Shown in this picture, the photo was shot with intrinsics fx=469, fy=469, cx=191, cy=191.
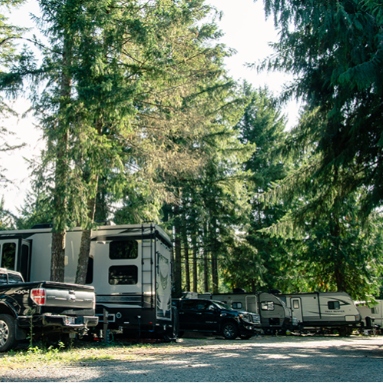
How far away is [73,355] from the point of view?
9000mm

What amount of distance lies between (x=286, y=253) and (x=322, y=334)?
5381mm

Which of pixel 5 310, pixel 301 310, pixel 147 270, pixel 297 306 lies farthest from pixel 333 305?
pixel 5 310

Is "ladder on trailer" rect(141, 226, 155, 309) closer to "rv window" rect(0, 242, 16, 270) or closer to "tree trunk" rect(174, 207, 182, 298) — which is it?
"rv window" rect(0, 242, 16, 270)

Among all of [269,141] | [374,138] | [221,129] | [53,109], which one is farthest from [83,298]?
[269,141]

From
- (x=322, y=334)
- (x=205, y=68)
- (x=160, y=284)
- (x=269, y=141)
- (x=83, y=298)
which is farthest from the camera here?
(x=269, y=141)

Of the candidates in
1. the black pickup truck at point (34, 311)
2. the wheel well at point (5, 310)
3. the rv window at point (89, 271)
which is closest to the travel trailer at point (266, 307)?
the rv window at point (89, 271)

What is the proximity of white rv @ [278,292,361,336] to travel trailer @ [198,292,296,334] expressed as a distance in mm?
1302

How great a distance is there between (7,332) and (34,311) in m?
0.69

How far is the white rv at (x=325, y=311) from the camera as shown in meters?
24.4

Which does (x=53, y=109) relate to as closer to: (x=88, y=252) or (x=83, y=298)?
(x=88, y=252)

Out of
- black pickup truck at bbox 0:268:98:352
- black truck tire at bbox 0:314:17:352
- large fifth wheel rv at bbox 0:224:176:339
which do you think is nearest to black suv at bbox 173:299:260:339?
large fifth wheel rv at bbox 0:224:176:339

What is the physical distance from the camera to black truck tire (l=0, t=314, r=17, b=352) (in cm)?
892

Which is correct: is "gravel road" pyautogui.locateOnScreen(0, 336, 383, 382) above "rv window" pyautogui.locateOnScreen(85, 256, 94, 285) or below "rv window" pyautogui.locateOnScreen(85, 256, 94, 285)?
below

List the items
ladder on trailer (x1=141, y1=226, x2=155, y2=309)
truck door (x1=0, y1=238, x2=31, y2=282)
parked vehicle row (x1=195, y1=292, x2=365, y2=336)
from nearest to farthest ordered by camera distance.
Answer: ladder on trailer (x1=141, y1=226, x2=155, y2=309), truck door (x1=0, y1=238, x2=31, y2=282), parked vehicle row (x1=195, y1=292, x2=365, y2=336)
